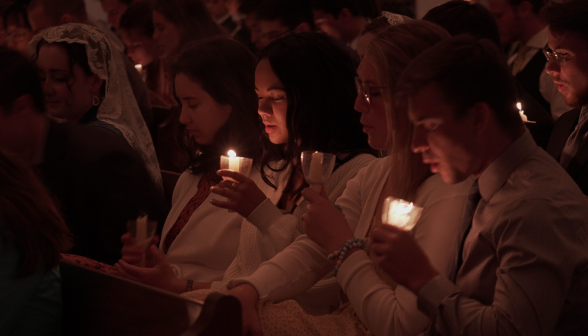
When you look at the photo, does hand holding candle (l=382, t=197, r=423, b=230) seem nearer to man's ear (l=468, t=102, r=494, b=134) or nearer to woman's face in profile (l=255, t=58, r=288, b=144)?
man's ear (l=468, t=102, r=494, b=134)

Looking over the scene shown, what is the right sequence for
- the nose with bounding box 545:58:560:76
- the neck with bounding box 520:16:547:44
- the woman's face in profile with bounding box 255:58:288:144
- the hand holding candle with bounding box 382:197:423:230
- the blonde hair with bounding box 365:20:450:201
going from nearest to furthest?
1. the hand holding candle with bounding box 382:197:423:230
2. the blonde hair with bounding box 365:20:450:201
3. the woman's face in profile with bounding box 255:58:288:144
4. the nose with bounding box 545:58:560:76
5. the neck with bounding box 520:16:547:44

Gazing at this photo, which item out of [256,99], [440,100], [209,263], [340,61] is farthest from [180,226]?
[440,100]

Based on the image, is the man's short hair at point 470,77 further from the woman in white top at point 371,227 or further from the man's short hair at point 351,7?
the man's short hair at point 351,7

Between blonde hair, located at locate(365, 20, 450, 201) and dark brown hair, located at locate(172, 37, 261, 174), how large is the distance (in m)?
1.08

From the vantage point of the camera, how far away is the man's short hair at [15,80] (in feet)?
9.75

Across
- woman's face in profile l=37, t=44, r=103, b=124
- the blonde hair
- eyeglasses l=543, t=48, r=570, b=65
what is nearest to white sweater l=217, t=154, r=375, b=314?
the blonde hair

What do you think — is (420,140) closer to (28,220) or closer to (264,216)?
(264,216)

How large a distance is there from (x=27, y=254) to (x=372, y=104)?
45.9 inches

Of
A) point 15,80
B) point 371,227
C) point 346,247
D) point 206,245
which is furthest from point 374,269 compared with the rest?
point 15,80

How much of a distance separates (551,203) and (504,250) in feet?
0.51

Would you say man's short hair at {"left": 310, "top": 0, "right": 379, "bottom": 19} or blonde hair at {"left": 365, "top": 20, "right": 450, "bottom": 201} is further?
man's short hair at {"left": 310, "top": 0, "right": 379, "bottom": 19}

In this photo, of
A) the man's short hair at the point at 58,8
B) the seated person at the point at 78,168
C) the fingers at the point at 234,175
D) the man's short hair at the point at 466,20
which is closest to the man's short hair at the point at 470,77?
the fingers at the point at 234,175

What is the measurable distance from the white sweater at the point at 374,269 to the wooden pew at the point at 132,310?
0.38m

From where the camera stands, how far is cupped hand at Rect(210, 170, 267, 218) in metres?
2.46
